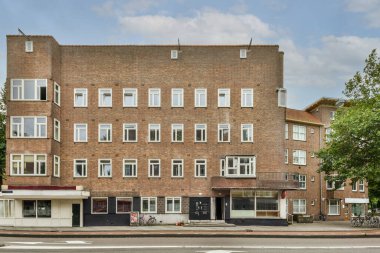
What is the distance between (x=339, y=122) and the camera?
5159 cm

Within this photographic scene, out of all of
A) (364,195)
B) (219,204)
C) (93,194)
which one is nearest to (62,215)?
(93,194)

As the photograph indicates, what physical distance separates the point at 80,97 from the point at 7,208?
1121cm

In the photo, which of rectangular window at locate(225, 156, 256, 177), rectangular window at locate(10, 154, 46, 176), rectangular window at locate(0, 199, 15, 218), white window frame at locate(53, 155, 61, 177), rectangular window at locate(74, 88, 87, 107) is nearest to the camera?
rectangular window at locate(10, 154, 46, 176)

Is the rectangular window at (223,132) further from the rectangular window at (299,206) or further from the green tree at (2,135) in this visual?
the green tree at (2,135)

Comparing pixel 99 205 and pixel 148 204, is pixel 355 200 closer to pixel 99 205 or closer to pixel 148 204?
pixel 148 204

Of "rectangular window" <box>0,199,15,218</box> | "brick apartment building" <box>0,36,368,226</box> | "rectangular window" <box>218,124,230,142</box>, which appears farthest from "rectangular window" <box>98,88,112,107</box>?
"rectangular window" <box>0,199,15,218</box>

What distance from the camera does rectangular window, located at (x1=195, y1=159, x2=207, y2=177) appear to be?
50.5 meters

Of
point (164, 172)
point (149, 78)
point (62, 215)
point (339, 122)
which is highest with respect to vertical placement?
point (149, 78)

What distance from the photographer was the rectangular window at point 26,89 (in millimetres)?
47000

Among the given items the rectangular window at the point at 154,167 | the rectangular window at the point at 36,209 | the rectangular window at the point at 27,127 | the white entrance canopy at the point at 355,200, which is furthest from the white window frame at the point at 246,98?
the white entrance canopy at the point at 355,200

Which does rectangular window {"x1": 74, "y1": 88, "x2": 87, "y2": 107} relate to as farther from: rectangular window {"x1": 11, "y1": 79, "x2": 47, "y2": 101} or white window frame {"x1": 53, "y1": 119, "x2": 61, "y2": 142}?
rectangular window {"x1": 11, "y1": 79, "x2": 47, "y2": 101}

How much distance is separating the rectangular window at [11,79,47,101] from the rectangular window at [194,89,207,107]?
1331cm

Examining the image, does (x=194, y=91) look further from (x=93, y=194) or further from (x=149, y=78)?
(x=93, y=194)

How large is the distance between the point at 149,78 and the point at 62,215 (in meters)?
13.9
